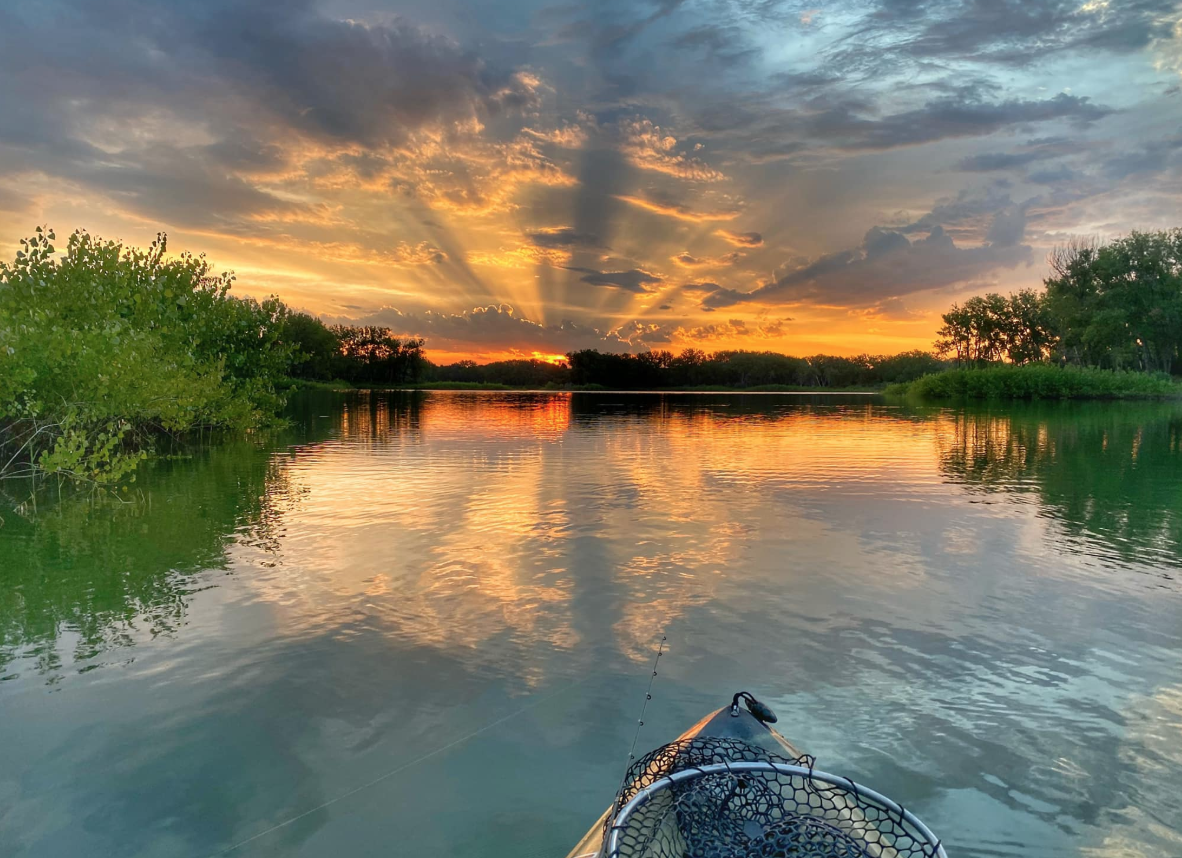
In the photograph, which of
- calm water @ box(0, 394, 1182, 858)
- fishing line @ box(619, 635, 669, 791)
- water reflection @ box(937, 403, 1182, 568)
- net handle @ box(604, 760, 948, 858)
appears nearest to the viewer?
net handle @ box(604, 760, 948, 858)

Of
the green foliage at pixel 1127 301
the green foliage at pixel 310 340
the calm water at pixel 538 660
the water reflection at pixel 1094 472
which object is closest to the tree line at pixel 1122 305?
the green foliage at pixel 1127 301

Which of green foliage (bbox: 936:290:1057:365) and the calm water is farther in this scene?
green foliage (bbox: 936:290:1057:365)

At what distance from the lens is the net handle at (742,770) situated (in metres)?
3.47

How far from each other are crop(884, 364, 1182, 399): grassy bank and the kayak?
86949 millimetres

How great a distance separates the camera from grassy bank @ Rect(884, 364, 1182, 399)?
75562 millimetres

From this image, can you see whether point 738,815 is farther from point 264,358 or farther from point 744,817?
point 264,358

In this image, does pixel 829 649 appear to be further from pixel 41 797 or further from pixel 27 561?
pixel 27 561

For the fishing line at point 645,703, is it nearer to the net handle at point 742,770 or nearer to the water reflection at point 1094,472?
the net handle at point 742,770

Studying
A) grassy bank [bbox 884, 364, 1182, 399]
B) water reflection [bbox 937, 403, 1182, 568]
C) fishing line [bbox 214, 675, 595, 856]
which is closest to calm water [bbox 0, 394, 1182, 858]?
fishing line [bbox 214, 675, 595, 856]

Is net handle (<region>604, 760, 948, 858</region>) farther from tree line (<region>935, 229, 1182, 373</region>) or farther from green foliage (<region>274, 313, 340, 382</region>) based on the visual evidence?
green foliage (<region>274, 313, 340, 382</region>)

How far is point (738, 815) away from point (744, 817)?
0.03 m

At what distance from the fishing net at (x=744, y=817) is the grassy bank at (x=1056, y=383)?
8694cm

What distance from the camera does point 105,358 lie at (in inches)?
731

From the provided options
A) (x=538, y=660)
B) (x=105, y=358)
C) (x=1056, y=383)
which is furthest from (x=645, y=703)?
(x=1056, y=383)
